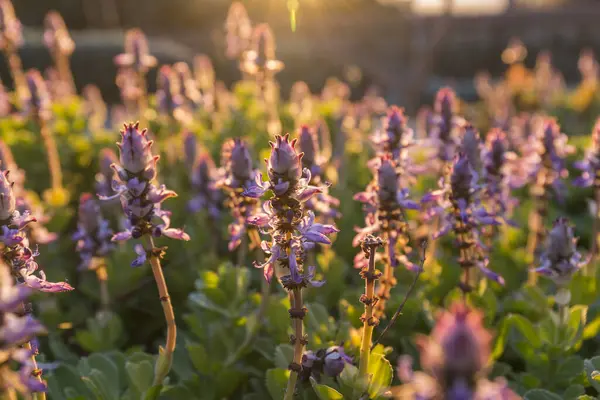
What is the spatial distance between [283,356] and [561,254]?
1.52 m

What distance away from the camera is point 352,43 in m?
25.5

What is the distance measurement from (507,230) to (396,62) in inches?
818

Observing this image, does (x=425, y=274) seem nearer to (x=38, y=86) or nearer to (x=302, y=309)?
(x=302, y=309)

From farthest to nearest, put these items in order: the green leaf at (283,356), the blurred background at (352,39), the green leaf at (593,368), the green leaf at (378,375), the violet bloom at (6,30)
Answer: the blurred background at (352,39), the violet bloom at (6,30), the green leaf at (283,356), the green leaf at (593,368), the green leaf at (378,375)

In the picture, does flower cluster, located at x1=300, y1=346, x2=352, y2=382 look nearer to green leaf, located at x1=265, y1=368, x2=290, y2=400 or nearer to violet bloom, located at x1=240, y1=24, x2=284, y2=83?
green leaf, located at x1=265, y1=368, x2=290, y2=400

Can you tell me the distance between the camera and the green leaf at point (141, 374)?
9.63 feet

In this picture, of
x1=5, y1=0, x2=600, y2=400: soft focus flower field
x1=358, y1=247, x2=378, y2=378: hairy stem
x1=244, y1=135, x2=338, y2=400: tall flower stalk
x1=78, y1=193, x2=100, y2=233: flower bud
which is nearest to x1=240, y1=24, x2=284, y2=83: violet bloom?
x1=5, y1=0, x2=600, y2=400: soft focus flower field

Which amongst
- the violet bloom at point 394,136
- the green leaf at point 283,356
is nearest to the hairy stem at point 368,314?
the green leaf at point 283,356

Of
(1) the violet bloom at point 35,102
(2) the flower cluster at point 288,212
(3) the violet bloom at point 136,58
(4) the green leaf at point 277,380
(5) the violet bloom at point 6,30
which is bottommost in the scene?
(4) the green leaf at point 277,380

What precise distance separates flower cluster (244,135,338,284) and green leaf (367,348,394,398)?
1.90 feet

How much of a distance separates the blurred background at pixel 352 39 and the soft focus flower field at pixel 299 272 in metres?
14.9

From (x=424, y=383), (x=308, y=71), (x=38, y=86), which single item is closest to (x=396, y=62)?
(x=308, y=71)

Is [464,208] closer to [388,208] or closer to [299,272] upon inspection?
[388,208]

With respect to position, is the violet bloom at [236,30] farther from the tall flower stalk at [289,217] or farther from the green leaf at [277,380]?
the tall flower stalk at [289,217]
